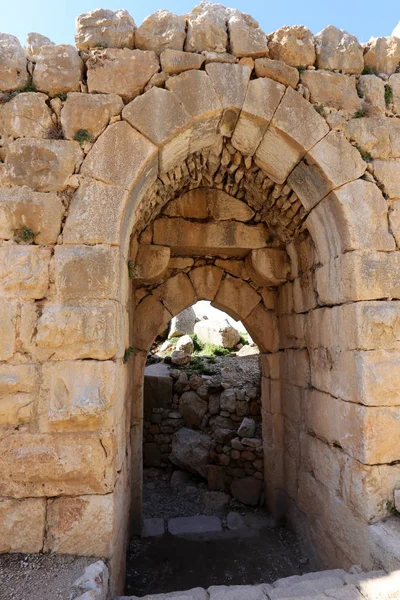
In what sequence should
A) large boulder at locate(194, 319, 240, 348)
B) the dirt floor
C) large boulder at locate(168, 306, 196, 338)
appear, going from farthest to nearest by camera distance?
large boulder at locate(168, 306, 196, 338) → large boulder at locate(194, 319, 240, 348) → the dirt floor

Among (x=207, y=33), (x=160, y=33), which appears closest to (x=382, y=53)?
(x=207, y=33)

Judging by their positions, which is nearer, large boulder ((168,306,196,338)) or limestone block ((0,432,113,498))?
limestone block ((0,432,113,498))

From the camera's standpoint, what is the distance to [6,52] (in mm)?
2527

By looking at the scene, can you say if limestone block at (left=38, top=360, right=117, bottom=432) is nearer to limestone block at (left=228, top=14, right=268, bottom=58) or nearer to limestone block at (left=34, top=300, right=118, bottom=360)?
limestone block at (left=34, top=300, right=118, bottom=360)

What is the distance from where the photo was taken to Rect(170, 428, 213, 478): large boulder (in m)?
5.38

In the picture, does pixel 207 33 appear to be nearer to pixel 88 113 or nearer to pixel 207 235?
pixel 88 113

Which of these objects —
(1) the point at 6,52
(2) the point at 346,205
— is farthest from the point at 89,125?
(2) the point at 346,205

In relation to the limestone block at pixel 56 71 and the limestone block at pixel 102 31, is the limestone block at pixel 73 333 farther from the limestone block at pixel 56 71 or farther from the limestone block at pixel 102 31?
the limestone block at pixel 102 31

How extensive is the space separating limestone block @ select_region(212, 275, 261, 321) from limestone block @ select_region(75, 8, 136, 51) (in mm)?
2525

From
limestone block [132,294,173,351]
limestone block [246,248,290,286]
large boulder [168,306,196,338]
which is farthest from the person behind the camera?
large boulder [168,306,196,338]

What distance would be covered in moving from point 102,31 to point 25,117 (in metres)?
0.85

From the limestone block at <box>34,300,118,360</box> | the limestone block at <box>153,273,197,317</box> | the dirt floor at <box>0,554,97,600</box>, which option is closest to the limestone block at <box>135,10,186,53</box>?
the limestone block at <box>34,300,118,360</box>

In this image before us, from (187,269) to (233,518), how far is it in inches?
120

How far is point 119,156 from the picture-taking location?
2.47 meters
